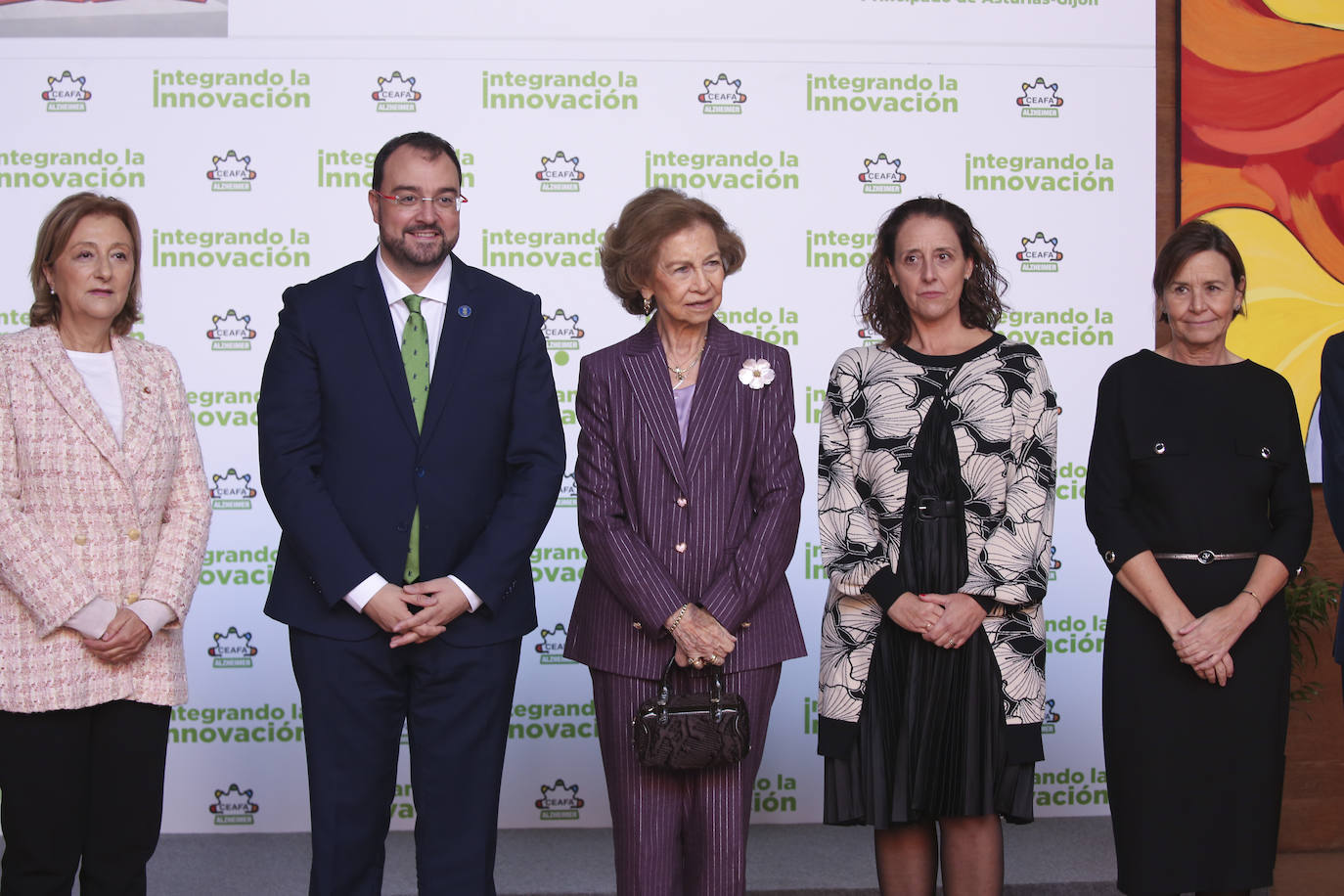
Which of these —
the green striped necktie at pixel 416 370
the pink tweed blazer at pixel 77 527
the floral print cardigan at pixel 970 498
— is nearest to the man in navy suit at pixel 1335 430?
the floral print cardigan at pixel 970 498

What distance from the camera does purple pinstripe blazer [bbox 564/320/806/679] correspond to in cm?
243

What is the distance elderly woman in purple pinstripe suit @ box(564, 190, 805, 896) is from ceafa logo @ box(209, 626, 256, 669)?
2.16 metres

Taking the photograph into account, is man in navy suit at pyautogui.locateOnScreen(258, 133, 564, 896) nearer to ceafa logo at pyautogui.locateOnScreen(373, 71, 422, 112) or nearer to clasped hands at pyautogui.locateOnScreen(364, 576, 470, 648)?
clasped hands at pyautogui.locateOnScreen(364, 576, 470, 648)

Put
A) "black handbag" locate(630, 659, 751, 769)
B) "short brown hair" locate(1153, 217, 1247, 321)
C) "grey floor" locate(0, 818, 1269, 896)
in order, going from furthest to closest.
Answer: "grey floor" locate(0, 818, 1269, 896)
"short brown hair" locate(1153, 217, 1247, 321)
"black handbag" locate(630, 659, 751, 769)

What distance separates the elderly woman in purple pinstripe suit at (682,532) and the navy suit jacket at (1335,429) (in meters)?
1.17

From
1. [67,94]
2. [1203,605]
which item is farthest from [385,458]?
[67,94]

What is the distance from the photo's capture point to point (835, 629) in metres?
2.64

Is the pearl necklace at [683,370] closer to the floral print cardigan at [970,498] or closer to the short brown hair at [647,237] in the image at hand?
the short brown hair at [647,237]

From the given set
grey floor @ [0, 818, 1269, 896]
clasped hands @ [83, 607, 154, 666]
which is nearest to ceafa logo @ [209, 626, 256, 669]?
grey floor @ [0, 818, 1269, 896]

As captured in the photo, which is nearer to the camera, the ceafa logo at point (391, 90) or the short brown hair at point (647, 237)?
the short brown hair at point (647, 237)

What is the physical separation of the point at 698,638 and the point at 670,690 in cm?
14

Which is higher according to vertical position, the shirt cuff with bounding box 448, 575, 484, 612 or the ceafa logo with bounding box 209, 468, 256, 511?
the ceafa logo with bounding box 209, 468, 256, 511

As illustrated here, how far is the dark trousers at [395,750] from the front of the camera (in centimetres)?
244

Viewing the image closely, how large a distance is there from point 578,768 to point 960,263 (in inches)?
97.1
